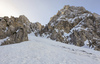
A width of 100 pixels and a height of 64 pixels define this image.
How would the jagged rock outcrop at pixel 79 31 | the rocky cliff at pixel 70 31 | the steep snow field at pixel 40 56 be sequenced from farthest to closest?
the jagged rock outcrop at pixel 79 31
the rocky cliff at pixel 70 31
the steep snow field at pixel 40 56

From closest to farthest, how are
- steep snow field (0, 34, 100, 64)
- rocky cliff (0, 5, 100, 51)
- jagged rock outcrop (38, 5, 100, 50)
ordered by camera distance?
steep snow field (0, 34, 100, 64)
rocky cliff (0, 5, 100, 51)
jagged rock outcrop (38, 5, 100, 50)

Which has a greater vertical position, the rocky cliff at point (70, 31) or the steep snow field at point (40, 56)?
the rocky cliff at point (70, 31)

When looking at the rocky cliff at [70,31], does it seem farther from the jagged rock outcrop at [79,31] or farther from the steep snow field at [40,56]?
the steep snow field at [40,56]

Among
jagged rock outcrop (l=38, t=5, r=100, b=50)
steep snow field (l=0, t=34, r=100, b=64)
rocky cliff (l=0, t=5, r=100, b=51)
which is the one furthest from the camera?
jagged rock outcrop (l=38, t=5, r=100, b=50)

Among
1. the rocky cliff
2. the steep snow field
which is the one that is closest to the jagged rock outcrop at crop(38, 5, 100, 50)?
the rocky cliff

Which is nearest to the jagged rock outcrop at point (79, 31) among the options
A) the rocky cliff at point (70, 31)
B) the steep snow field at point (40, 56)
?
the rocky cliff at point (70, 31)

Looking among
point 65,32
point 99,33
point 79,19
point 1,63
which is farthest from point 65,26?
point 1,63

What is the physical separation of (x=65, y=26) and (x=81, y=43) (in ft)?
65.1

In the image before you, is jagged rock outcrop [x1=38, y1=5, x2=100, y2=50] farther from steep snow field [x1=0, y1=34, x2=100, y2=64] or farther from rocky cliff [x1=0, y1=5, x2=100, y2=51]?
steep snow field [x1=0, y1=34, x2=100, y2=64]

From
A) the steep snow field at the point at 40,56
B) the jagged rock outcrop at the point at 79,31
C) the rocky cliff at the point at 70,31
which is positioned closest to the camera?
the steep snow field at the point at 40,56

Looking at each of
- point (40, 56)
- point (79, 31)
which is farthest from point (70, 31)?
point (40, 56)

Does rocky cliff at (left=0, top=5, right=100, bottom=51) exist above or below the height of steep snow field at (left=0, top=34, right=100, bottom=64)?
above

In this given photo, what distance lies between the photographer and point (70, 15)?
188 ft

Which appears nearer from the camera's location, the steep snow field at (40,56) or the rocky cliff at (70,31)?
the steep snow field at (40,56)
